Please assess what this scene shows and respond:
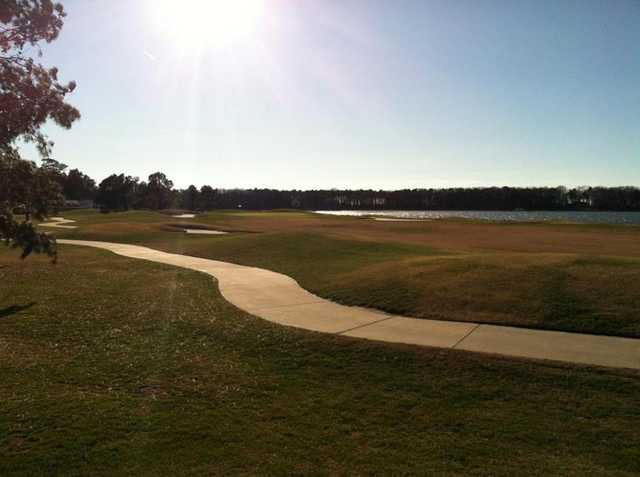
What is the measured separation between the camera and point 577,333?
862cm

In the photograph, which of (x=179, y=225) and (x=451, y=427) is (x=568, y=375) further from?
(x=179, y=225)

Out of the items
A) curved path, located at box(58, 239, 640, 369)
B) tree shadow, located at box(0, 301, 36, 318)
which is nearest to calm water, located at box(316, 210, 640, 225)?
curved path, located at box(58, 239, 640, 369)

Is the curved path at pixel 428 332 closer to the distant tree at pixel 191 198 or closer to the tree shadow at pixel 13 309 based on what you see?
the tree shadow at pixel 13 309

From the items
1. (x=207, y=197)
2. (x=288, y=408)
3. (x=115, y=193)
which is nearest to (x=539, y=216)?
(x=207, y=197)

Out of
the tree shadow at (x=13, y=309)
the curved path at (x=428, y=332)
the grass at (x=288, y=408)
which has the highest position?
the curved path at (x=428, y=332)

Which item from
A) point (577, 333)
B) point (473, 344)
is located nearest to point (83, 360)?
point (473, 344)

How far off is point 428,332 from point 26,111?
6.64m

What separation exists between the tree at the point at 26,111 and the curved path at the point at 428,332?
4940 millimetres

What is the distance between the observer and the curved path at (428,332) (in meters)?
7.45

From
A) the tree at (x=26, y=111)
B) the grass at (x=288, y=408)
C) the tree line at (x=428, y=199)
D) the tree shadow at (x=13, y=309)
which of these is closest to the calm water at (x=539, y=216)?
the tree line at (x=428, y=199)

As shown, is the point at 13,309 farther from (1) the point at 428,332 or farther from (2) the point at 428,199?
(2) the point at 428,199

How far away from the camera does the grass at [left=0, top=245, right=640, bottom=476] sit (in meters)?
4.71

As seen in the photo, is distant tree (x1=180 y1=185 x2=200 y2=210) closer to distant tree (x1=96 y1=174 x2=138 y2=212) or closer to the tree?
distant tree (x1=96 y1=174 x2=138 y2=212)

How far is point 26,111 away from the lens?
5.53 metres
